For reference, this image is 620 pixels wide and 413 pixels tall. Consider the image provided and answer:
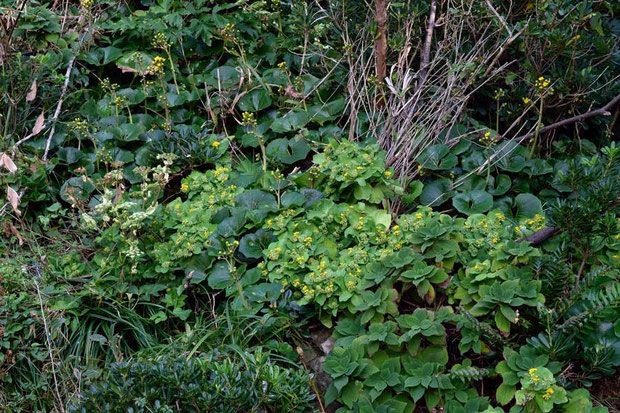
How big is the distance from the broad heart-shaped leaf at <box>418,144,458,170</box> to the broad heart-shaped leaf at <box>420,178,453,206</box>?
124mm

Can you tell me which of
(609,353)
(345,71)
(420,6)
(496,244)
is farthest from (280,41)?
(609,353)

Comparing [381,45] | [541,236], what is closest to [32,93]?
[381,45]

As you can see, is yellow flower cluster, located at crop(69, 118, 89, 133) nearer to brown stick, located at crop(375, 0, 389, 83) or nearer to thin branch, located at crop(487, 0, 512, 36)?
brown stick, located at crop(375, 0, 389, 83)

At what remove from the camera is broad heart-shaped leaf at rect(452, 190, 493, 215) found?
385 cm

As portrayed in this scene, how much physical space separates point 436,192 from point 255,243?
3.60 ft

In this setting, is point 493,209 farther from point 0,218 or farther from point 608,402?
point 0,218

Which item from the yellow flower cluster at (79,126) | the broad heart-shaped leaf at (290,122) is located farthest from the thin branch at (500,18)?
the yellow flower cluster at (79,126)

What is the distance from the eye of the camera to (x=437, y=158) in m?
4.23

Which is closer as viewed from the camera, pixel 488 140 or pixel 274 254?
pixel 274 254

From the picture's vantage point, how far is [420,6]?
465 cm

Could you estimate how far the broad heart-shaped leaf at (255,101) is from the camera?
184 inches

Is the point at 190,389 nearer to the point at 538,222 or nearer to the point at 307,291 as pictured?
the point at 307,291

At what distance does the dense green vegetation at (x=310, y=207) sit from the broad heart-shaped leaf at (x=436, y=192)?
17 mm

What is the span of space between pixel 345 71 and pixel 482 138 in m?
1.06
